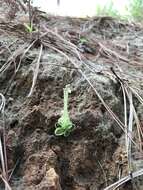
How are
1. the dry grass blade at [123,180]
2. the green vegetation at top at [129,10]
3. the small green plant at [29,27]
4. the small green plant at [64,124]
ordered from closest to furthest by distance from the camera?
the dry grass blade at [123,180], the small green plant at [64,124], the small green plant at [29,27], the green vegetation at top at [129,10]

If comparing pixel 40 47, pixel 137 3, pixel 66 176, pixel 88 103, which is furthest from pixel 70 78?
pixel 137 3

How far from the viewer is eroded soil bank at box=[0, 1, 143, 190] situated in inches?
50.1

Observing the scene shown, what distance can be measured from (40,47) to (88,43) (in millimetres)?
421

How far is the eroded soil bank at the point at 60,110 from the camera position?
50.1 inches

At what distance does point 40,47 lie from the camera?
70.6 inches

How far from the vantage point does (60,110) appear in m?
1.43

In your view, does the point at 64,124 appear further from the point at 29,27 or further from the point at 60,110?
the point at 29,27

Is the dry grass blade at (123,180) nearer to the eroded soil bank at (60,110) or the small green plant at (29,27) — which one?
the eroded soil bank at (60,110)

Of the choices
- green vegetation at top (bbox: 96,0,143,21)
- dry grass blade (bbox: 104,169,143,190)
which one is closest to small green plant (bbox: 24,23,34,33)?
dry grass blade (bbox: 104,169,143,190)

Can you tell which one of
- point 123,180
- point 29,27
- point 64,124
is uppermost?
point 29,27

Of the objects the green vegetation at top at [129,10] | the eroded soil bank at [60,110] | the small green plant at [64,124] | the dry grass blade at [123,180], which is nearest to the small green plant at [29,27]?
the eroded soil bank at [60,110]

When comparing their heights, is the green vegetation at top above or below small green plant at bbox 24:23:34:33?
above

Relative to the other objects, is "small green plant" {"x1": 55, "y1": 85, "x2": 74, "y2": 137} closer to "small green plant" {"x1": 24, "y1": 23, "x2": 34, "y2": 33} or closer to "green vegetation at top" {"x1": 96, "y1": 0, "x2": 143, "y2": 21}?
"small green plant" {"x1": 24, "y1": 23, "x2": 34, "y2": 33}

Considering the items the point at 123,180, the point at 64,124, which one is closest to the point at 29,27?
the point at 64,124
